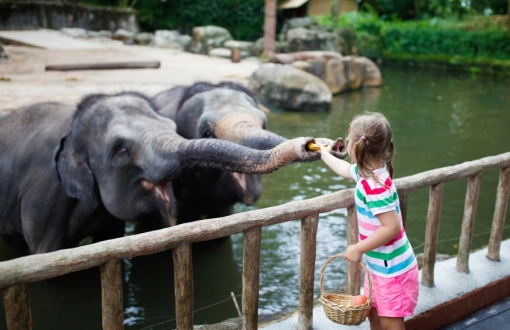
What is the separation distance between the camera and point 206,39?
2002 centimetres

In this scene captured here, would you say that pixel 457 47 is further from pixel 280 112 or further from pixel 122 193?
pixel 122 193

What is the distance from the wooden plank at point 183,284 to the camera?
239 cm

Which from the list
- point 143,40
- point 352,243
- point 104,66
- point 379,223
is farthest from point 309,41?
→ point 379,223

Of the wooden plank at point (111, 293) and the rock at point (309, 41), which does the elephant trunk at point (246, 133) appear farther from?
the rock at point (309, 41)

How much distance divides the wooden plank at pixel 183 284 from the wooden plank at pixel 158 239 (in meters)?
0.06

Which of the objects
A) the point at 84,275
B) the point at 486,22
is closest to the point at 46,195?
the point at 84,275

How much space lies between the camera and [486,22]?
26.2 m

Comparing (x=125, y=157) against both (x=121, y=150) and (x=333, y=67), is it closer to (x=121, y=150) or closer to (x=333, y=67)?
(x=121, y=150)

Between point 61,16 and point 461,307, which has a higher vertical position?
point 61,16

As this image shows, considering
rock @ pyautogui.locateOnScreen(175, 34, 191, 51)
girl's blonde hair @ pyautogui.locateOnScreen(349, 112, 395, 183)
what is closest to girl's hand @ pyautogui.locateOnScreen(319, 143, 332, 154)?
girl's blonde hair @ pyautogui.locateOnScreen(349, 112, 395, 183)

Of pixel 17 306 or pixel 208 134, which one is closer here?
pixel 17 306

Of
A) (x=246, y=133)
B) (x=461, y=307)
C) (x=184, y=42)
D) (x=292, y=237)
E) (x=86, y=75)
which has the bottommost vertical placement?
(x=292, y=237)

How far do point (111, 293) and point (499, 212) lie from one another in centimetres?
244

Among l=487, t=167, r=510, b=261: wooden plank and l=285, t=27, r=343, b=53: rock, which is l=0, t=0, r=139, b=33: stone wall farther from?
l=487, t=167, r=510, b=261: wooden plank
